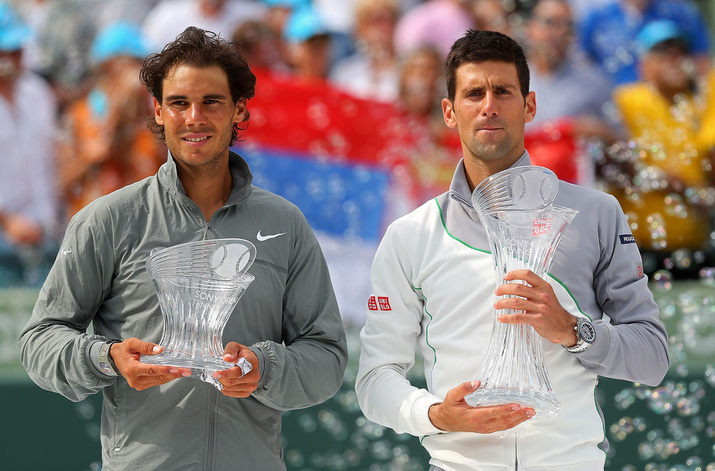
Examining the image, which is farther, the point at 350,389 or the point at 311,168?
the point at 311,168

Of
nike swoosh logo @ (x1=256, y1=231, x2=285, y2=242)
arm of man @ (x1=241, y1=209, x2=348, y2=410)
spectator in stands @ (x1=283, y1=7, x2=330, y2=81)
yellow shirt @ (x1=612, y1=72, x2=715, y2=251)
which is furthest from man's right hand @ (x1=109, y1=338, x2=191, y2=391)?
spectator in stands @ (x1=283, y1=7, x2=330, y2=81)

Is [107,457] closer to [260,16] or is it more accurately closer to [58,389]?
[58,389]

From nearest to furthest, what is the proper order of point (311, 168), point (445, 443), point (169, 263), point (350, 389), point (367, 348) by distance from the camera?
point (169, 263)
point (445, 443)
point (367, 348)
point (350, 389)
point (311, 168)

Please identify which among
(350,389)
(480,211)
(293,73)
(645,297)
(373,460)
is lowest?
(373,460)

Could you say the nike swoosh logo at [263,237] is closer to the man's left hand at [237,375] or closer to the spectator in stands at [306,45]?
the man's left hand at [237,375]

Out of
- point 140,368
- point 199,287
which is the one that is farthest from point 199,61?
point 140,368

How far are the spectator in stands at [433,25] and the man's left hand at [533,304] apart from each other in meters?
4.16

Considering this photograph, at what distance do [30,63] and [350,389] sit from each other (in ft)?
10.7

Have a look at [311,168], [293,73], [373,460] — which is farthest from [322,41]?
[373,460]

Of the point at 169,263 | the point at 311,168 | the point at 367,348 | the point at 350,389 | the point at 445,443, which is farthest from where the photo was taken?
the point at 311,168

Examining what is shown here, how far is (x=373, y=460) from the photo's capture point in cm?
566

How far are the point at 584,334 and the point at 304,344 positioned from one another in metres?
0.70

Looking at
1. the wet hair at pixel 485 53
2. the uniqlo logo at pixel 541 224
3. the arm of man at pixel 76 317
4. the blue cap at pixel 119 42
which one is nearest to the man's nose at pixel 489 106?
the wet hair at pixel 485 53

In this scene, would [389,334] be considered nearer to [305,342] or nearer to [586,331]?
[305,342]
